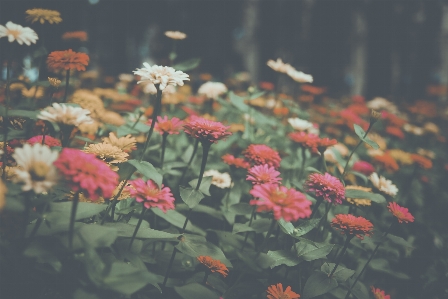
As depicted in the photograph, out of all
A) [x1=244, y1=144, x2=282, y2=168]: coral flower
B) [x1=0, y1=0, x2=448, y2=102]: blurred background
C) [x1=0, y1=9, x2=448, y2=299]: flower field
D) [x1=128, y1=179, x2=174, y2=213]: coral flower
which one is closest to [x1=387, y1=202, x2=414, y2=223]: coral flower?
[x1=0, y1=9, x2=448, y2=299]: flower field

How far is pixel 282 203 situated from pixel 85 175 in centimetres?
50

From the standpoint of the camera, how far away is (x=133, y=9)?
4.92 m

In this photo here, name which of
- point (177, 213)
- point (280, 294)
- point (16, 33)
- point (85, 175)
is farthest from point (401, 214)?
point (16, 33)

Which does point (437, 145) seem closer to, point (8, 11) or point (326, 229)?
point (326, 229)

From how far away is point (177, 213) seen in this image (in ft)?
4.04

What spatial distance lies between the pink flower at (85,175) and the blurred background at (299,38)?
465cm

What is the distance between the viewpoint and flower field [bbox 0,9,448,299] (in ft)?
2.58

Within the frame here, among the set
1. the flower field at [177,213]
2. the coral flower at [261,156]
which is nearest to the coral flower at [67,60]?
the flower field at [177,213]

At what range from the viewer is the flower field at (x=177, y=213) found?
0.79m

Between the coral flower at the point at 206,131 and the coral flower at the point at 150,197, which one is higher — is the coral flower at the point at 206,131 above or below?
above

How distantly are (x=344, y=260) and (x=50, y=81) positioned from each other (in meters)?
1.53

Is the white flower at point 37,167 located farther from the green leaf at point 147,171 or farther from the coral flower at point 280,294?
the coral flower at point 280,294

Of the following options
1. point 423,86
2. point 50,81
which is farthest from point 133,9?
point 423,86

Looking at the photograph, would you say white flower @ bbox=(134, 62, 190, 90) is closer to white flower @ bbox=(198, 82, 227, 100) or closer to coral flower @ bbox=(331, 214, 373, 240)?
coral flower @ bbox=(331, 214, 373, 240)
